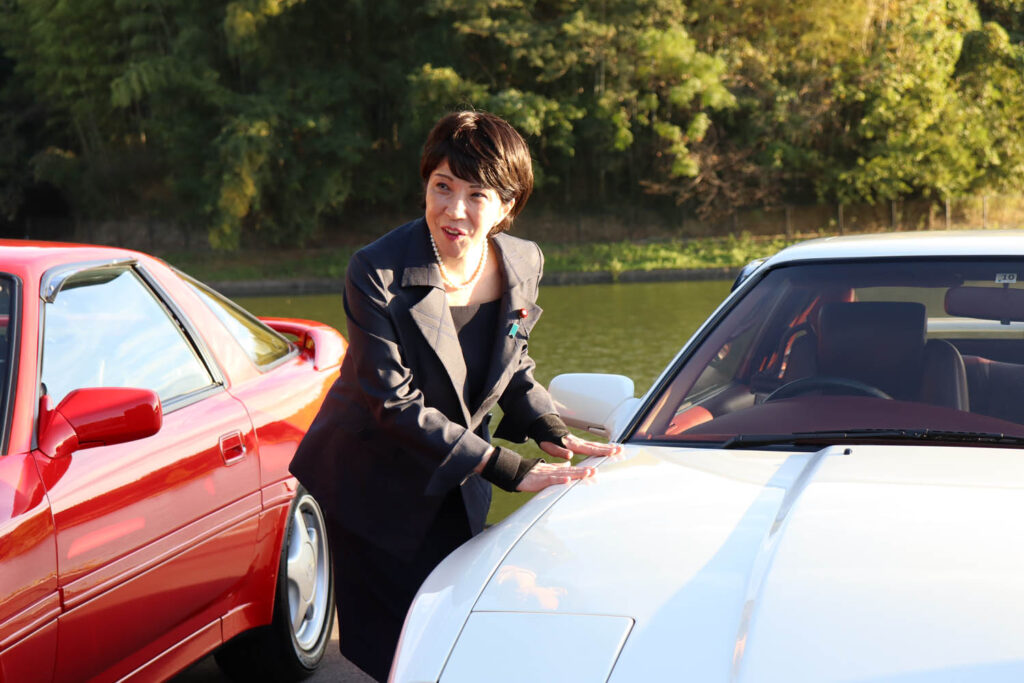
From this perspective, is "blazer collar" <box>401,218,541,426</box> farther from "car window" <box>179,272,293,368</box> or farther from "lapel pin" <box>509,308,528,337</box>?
"car window" <box>179,272,293,368</box>

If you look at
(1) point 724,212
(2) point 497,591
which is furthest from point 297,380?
(1) point 724,212

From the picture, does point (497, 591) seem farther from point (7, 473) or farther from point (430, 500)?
point (7, 473)

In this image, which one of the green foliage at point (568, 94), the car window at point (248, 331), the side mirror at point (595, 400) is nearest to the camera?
the side mirror at point (595, 400)

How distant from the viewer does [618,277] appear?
2703 cm

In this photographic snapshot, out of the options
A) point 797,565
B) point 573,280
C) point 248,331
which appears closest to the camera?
point 797,565

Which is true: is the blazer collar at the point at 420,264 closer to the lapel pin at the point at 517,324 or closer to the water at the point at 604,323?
the lapel pin at the point at 517,324

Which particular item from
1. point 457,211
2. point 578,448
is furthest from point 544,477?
point 457,211

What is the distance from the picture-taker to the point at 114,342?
3445 mm

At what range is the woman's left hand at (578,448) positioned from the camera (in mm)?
2754

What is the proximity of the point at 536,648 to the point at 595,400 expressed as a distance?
5.22ft

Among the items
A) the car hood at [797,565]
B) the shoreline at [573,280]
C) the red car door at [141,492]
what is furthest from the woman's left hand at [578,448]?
the shoreline at [573,280]

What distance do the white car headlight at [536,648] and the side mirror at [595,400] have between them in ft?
4.50

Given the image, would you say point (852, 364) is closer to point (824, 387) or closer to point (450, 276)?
point (824, 387)

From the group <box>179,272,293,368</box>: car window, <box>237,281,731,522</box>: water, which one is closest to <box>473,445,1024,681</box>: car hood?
<box>179,272,293,368</box>: car window
